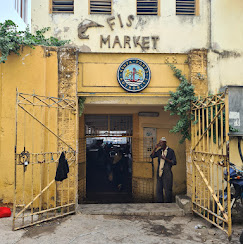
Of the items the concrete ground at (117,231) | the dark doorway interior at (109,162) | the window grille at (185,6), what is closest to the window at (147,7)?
the window grille at (185,6)

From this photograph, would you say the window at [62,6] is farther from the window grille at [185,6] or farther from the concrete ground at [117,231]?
the concrete ground at [117,231]

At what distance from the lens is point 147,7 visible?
9305 mm

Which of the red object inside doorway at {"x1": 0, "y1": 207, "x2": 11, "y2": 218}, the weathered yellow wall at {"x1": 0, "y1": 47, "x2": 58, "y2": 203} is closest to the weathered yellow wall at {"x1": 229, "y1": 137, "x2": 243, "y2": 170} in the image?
the weathered yellow wall at {"x1": 0, "y1": 47, "x2": 58, "y2": 203}

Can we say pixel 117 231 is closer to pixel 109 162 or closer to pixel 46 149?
pixel 46 149

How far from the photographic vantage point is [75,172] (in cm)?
693

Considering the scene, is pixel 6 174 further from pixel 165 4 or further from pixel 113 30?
pixel 165 4

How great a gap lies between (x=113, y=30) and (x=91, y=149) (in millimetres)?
6370

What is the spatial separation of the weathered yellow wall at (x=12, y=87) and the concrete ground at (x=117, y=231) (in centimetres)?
110

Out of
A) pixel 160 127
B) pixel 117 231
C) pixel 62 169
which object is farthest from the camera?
pixel 160 127

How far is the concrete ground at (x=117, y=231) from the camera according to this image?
521cm

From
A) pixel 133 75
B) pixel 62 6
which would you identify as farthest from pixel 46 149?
pixel 62 6

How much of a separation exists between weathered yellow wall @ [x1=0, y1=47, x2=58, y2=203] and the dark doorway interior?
3403 mm

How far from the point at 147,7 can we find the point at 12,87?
5336 mm

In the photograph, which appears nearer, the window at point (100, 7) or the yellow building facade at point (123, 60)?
the yellow building facade at point (123, 60)
